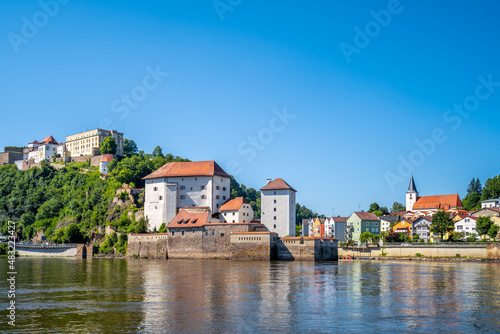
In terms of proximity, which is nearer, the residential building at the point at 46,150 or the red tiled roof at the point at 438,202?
the red tiled roof at the point at 438,202

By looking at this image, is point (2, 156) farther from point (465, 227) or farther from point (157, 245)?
point (465, 227)

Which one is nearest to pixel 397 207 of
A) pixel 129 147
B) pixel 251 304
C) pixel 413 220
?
pixel 413 220

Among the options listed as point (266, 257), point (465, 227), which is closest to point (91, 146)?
point (266, 257)

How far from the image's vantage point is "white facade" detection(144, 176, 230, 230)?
7912 centimetres

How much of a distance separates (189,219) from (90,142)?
59.1 meters

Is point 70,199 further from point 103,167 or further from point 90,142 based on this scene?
point 90,142

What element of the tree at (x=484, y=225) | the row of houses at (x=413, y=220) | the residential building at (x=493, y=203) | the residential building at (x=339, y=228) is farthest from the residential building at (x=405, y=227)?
the tree at (x=484, y=225)

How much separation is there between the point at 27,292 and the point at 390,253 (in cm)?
6420

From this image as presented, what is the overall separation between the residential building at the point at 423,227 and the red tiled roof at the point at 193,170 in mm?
42946

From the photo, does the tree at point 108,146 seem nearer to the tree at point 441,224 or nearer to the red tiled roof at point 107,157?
the red tiled roof at point 107,157

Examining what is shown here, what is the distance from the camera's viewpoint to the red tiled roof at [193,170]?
80000mm

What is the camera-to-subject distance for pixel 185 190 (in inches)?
3169

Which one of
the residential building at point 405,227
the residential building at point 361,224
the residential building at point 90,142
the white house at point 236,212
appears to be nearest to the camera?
the white house at point 236,212

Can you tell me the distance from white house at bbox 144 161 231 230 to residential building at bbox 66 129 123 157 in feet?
145
